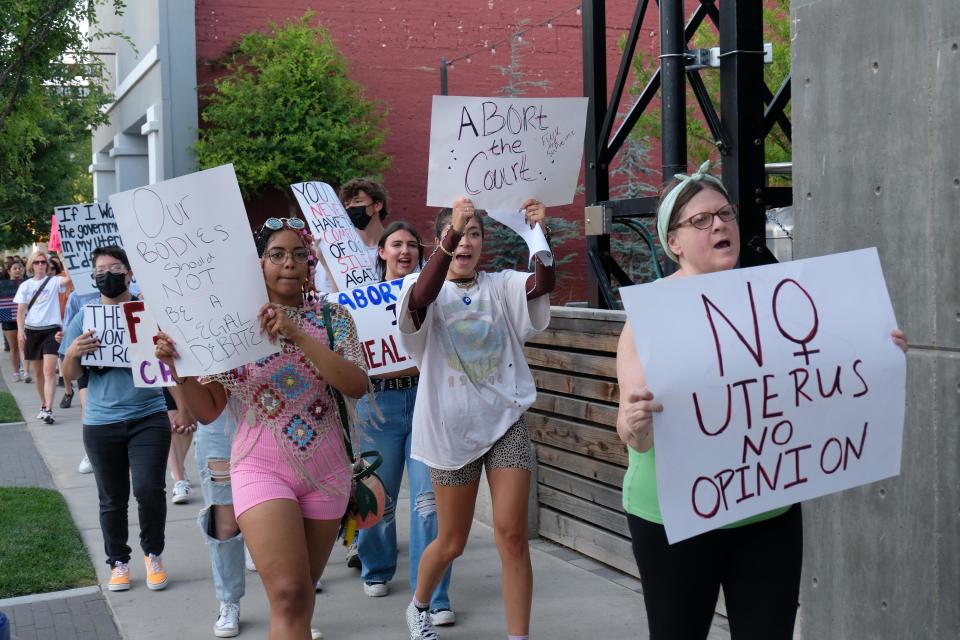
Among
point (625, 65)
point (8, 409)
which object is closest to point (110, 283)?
point (625, 65)

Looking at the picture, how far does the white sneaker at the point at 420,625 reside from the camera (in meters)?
5.08

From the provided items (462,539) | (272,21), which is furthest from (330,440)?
(272,21)

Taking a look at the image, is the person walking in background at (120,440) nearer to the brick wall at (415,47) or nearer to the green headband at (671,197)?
the green headband at (671,197)

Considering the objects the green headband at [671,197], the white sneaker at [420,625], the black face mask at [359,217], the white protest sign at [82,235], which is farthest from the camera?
the white protest sign at [82,235]

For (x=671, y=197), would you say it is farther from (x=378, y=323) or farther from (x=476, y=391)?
(x=378, y=323)

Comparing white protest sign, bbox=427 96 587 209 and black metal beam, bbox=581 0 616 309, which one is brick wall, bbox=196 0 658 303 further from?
white protest sign, bbox=427 96 587 209

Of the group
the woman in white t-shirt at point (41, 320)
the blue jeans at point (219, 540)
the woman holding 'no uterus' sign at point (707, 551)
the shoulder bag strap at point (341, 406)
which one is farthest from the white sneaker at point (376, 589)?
the woman in white t-shirt at point (41, 320)

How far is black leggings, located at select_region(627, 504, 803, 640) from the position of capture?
3.13m

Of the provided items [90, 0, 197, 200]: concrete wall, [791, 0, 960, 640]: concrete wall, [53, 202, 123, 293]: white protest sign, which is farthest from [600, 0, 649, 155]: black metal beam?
[90, 0, 197, 200]: concrete wall

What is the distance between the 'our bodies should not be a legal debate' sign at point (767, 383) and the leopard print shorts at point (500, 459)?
1789 millimetres

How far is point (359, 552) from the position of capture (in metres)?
6.09

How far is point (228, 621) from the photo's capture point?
5.47 metres

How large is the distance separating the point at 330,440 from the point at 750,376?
1764mm

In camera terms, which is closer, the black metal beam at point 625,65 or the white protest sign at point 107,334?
the white protest sign at point 107,334
